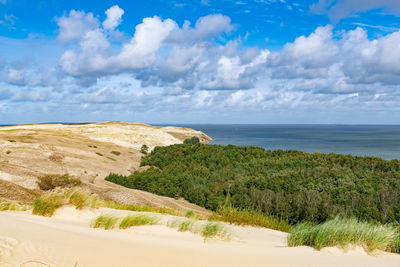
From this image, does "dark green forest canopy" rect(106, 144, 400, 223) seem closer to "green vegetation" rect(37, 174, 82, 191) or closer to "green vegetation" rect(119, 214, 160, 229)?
"green vegetation" rect(119, 214, 160, 229)

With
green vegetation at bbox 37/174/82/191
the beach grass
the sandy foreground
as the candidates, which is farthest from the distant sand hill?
the beach grass

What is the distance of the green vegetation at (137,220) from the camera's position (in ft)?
24.2

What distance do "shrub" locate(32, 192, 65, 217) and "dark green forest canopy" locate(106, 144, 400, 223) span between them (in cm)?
842

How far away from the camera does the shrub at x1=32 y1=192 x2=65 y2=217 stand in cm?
903

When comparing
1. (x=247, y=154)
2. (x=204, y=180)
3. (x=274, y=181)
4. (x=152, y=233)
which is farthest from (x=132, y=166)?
(x=152, y=233)

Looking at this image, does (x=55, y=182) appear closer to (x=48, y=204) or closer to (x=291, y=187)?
(x=48, y=204)

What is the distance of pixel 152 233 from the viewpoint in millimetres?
7094

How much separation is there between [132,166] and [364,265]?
1409 inches

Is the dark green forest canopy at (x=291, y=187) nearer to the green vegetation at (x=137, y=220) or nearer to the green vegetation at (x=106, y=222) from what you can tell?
the green vegetation at (x=137, y=220)

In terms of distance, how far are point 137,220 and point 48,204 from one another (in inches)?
137

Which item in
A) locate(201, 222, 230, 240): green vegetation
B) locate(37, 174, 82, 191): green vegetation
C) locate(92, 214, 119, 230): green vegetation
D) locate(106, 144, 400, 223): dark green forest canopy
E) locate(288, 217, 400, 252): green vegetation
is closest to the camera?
locate(288, 217, 400, 252): green vegetation

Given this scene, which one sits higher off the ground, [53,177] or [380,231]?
[380,231]

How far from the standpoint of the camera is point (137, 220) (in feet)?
24.9

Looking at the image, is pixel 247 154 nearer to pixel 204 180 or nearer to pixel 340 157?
pixel 340 157
